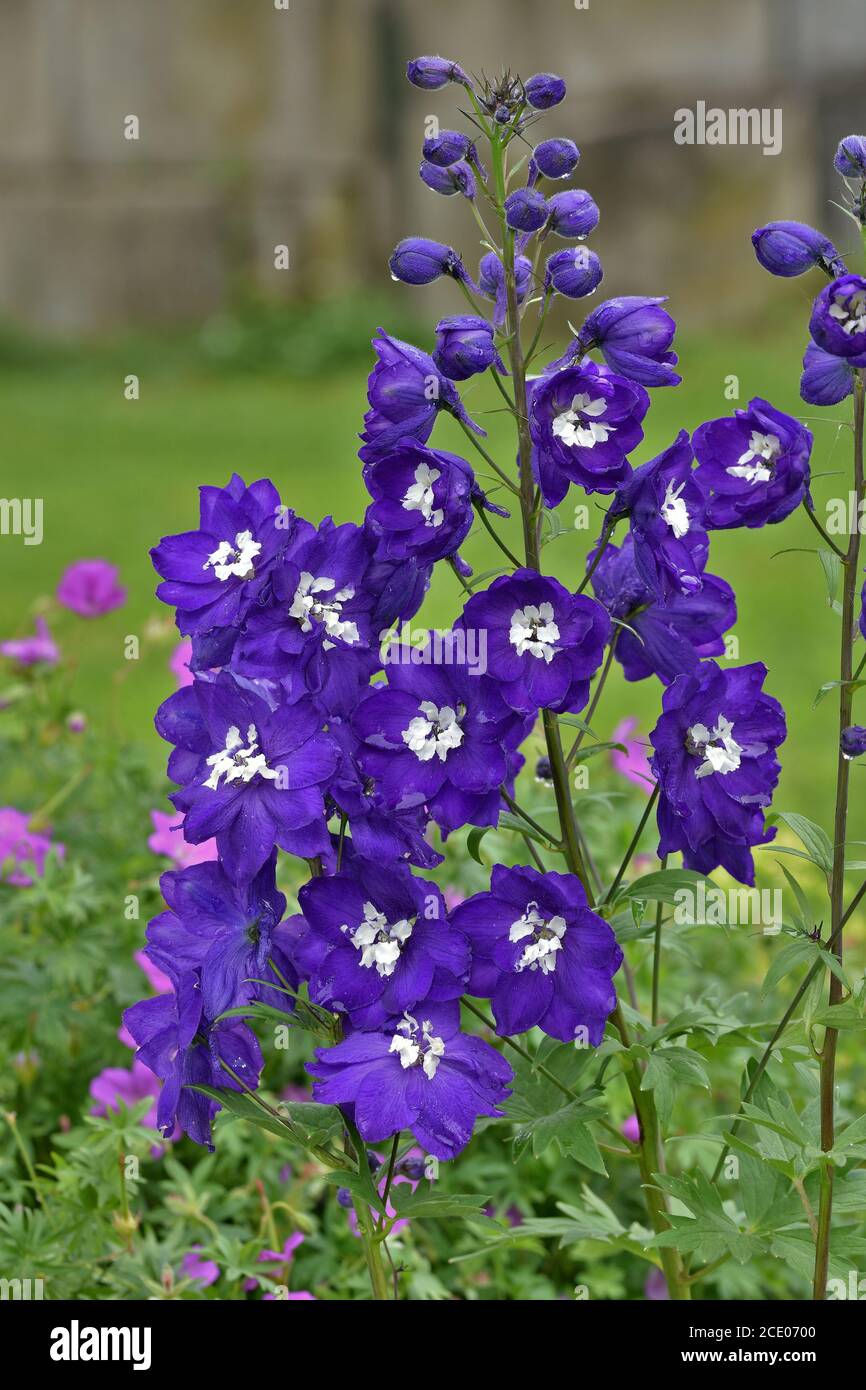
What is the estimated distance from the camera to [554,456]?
4.61 feet

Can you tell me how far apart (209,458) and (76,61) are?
9.56 feet

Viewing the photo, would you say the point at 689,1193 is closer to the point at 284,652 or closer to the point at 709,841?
the point at 709,841

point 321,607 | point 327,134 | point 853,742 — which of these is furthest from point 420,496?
point 327,134

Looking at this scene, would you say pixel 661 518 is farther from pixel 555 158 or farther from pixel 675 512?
pixel 555 158

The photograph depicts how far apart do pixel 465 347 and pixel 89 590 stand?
1319 millimetres

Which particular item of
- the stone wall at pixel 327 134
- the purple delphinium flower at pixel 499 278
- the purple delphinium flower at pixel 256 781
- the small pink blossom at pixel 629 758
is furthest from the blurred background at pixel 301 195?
the purple delphinium flower at pixel 256 781

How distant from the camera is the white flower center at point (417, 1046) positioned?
1387 millimetres

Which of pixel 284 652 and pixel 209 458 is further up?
pixel 209 458

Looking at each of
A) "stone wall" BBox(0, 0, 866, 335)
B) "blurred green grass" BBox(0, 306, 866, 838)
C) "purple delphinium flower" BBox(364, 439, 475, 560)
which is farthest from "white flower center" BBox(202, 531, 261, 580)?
"stone wall" BBox(0, 0, 866, 335)

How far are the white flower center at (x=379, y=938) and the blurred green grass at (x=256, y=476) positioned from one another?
1151mm

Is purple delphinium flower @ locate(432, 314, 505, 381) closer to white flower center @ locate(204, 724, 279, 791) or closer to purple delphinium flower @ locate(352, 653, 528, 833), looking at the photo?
purple delphinium flower @ locate(352, 653, 528, 833)

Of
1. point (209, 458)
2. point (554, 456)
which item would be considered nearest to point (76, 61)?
point (209, 458)

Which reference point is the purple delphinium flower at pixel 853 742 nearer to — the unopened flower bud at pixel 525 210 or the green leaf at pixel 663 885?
the green leaf at pixel 663 885
